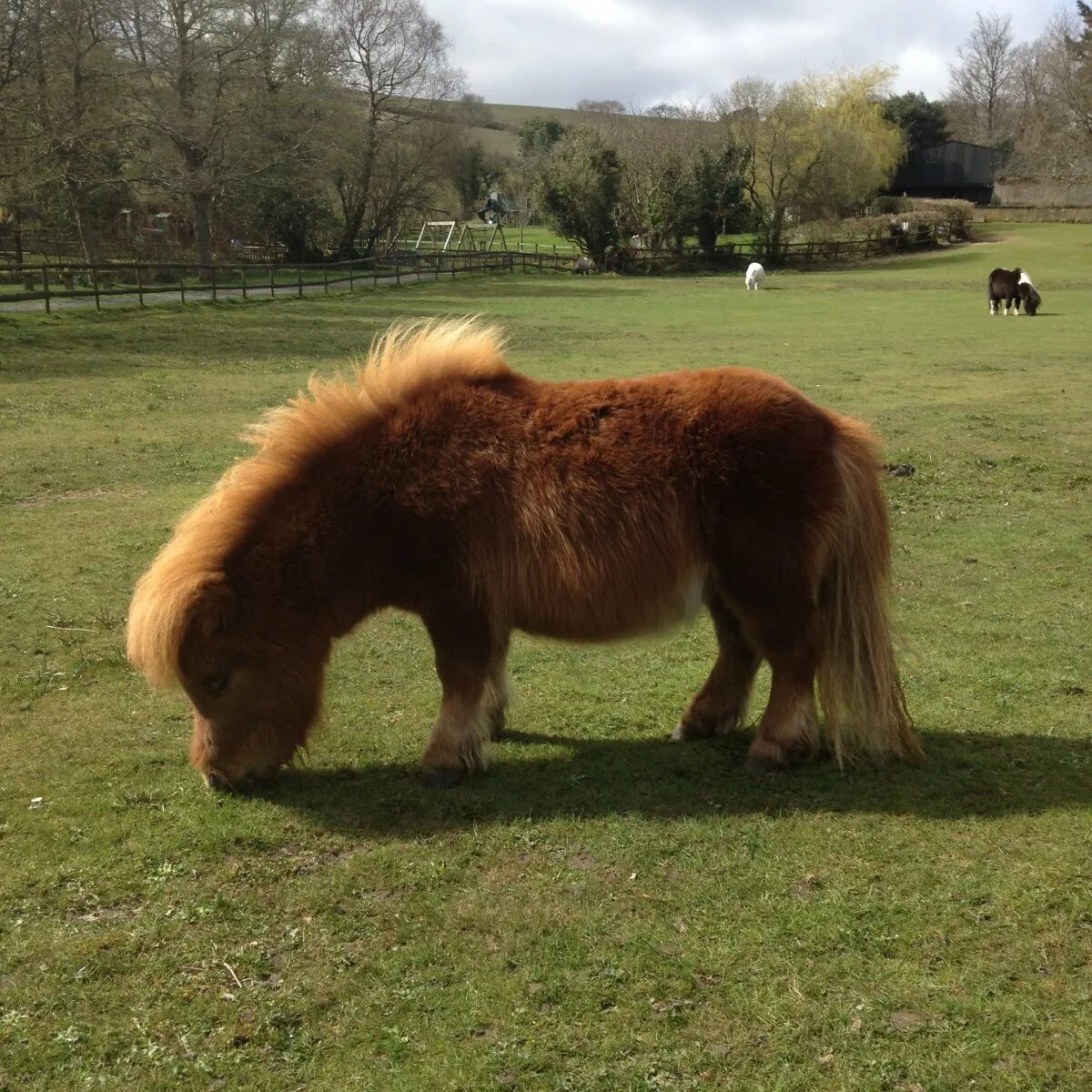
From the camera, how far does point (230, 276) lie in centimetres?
4125

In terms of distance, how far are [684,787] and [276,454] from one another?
2482 millimetres

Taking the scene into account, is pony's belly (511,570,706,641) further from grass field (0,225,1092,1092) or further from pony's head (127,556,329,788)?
pony's head (127,556,329,788)

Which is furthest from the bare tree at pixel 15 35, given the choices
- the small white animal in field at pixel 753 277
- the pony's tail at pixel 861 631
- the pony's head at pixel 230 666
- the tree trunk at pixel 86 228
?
the small white animal in field at pixel 753 277

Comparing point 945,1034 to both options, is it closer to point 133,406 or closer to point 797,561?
point 797,561

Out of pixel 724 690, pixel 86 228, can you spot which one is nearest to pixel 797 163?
pixel 86 228

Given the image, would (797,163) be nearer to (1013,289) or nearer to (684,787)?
(1013,289)

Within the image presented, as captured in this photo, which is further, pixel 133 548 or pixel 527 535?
pixel 133 548

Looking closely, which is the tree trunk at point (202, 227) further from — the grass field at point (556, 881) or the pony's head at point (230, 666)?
the pony's head at point (230, 666)

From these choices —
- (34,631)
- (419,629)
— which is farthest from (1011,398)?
(34,631)

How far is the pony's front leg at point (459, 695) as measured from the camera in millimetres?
4410

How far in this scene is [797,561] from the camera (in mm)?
4277

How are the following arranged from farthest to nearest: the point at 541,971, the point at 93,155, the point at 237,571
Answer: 1. the point at 93,155
2. the point at 237,571
3. the point at 541,971

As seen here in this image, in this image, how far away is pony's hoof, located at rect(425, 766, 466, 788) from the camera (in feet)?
14.6

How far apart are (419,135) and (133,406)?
47647 millimetres
